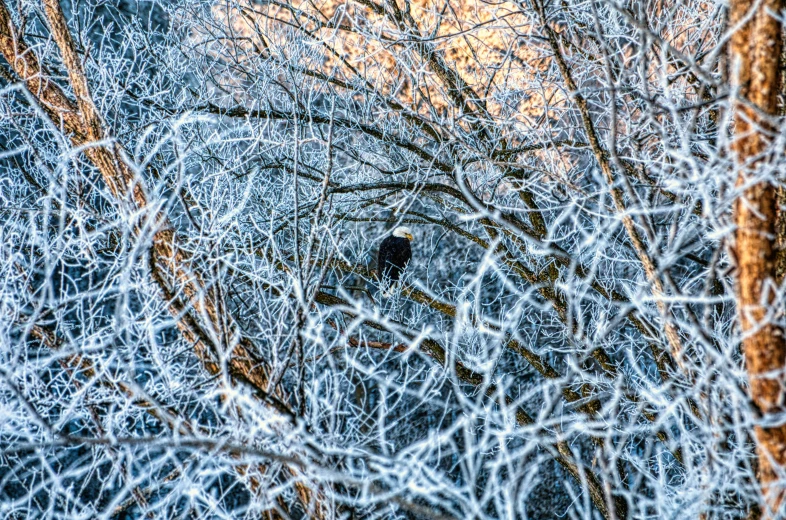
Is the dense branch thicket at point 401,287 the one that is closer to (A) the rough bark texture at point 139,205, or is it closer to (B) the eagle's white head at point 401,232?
(A) the rough bark texture at point 139,205

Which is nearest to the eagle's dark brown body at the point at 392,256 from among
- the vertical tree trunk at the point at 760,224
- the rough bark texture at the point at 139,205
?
the rough bark texture at the point at 139,205

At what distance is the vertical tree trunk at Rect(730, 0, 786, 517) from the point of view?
1.43 m

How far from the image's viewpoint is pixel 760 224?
1457 millimetres

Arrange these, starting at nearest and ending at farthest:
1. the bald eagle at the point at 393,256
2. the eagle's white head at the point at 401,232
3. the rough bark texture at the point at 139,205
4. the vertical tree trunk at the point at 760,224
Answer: the vertical tree trunk at the point at 760,224 → the rough bark texture at the point at 139,205 → the bald eagle at the point at 393,256 → the eagle's white head at the point at 401,232

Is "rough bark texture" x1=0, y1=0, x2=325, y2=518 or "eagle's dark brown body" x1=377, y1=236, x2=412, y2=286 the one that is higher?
"rough bark texture" x1=0, y1=0, x2=325, y2=518

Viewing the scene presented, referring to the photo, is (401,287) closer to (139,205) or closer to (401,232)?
(401,232)

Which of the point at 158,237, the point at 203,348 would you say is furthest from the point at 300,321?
the point at 158,237

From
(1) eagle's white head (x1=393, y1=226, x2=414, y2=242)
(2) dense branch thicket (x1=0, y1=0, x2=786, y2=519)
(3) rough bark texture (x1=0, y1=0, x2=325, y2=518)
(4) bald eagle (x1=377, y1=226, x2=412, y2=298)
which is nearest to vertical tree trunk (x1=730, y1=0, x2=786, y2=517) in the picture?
A: (2) dense branch thicket (x1=0, y1=0, x2=786, y2=519)

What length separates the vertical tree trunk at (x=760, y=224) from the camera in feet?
4.69

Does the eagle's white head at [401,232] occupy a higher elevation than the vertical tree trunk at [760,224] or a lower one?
lower

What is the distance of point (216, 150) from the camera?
4652 millimetres

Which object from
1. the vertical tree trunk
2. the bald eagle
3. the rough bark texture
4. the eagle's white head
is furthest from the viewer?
the eagle's white head

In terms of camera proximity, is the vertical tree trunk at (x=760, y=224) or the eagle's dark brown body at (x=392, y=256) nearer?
the vertical tree trunk at (x=760, y=224)

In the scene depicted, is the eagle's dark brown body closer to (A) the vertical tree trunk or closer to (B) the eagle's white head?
(B) the eagle's white head
